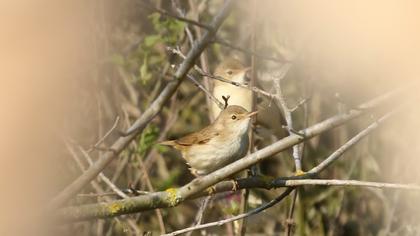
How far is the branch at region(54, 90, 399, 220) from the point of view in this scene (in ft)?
6.97

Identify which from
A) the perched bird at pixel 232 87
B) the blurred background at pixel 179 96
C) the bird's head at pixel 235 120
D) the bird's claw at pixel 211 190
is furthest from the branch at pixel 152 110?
the perched bird at pixel 232 87

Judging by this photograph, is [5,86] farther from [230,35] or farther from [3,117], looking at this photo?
[230,35]

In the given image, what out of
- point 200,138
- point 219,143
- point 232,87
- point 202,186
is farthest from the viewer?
point 232,87

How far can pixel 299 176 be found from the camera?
2.56m

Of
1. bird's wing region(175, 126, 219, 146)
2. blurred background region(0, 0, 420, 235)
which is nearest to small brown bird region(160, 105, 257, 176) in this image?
bird's wing region(175, 126, 219, 146)

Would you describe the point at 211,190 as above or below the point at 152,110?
below

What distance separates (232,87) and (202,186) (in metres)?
2.45

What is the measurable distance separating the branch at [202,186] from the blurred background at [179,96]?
115 millimetres

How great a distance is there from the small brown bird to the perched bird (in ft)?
1.97

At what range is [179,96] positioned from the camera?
5707 millimetres

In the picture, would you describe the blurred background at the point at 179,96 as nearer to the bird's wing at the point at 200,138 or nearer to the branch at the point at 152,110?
the branch at the point at 152,110

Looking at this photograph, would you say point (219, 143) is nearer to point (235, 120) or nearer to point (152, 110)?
point (235, 120)

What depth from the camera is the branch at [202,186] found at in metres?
2.12

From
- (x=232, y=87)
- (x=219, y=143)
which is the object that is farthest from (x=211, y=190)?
(x=232, y=87)
